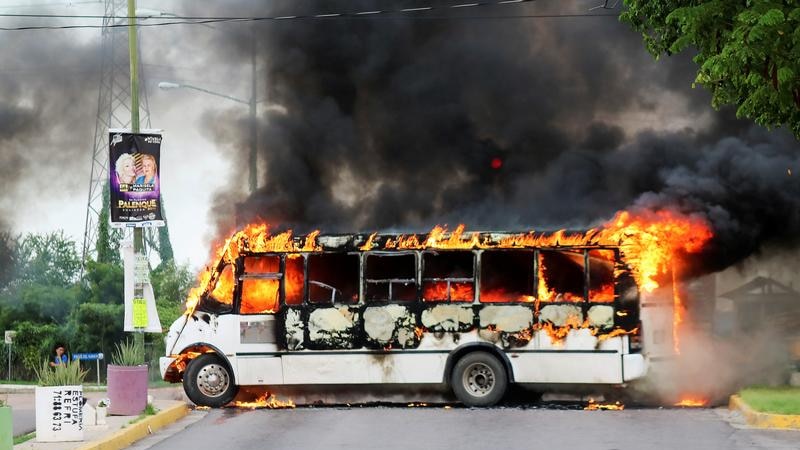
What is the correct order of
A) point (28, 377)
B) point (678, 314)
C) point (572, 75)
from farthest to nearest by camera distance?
point (28, 377) < point (572, 75) < point (678, 314)

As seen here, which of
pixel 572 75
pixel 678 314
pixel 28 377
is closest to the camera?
pixel 678 314

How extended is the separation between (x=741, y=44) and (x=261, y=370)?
7.84 metres

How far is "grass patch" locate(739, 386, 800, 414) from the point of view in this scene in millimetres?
14012

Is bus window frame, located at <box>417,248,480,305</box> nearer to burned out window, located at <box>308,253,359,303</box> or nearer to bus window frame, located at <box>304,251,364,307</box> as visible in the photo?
bus window frame, located at <box>304,251,364,307</box>

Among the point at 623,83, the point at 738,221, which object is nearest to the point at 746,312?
the point at 623,83

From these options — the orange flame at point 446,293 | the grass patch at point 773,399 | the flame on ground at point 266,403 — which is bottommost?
the flame on ground at point 266,403

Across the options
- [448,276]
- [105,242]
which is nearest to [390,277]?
[448,276]

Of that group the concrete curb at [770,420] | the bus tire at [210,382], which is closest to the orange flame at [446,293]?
the bus tire at [210,382]

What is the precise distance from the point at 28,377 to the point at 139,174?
566 inches

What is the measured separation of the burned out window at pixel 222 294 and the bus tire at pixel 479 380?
3.36m

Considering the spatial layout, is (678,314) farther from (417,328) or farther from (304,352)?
(304,352)

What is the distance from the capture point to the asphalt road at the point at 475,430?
12.5 metres

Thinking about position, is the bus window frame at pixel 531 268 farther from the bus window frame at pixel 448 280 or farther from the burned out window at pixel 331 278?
the burned out window at pixel 331 278

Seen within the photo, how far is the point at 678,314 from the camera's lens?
55.9 feet
